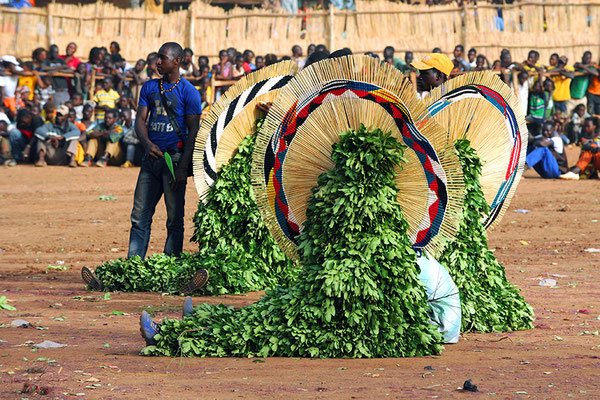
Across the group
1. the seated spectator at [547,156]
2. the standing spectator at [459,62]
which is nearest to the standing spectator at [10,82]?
the standing spectator at [459,62]

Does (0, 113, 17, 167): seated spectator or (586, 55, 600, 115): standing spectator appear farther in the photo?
(586, 55, 600, 115): standing spectator

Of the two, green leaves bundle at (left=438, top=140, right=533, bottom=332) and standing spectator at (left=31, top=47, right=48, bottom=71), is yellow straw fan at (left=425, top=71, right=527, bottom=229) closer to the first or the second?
green leaves bundle at (left=438, top=140, right=533, bottom=332)

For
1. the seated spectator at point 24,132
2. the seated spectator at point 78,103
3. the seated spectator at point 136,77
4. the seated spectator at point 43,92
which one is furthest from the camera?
the seated spectator at point 136,77

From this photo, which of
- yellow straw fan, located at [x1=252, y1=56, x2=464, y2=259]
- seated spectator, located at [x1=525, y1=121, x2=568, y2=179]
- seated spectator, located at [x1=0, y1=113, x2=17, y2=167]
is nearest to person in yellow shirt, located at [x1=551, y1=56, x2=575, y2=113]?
seated spectator, located at [x1=525, y1=121, x2=568, y2=179]

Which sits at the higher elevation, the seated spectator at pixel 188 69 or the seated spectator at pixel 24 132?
the seated spectator at pixel 188 69

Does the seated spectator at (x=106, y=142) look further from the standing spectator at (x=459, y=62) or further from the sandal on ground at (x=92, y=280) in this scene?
the sandal on ground at (x=92, y=280)

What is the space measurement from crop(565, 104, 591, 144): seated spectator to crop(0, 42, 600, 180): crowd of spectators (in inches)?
0.9

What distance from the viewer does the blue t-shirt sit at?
25.3ft

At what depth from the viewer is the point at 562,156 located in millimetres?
17234

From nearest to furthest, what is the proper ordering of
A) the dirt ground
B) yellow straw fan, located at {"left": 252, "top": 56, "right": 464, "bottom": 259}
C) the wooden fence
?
the dirt ground → yellow straw fan, located at {"left": 252, "top": 56, "right": 464, "bottom": 259} → the wooden fence

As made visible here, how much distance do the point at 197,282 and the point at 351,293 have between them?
2.48 meters

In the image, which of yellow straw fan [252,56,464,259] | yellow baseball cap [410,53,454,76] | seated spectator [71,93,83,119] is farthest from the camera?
seated spectator [71,93,83,119]

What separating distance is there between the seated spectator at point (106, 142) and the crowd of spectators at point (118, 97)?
0.02m

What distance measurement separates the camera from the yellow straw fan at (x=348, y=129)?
5.20 m
